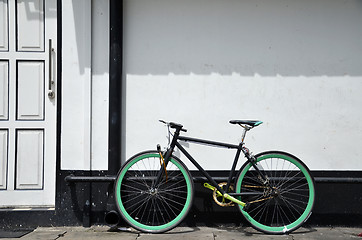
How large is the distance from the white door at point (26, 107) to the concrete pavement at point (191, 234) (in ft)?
1.58

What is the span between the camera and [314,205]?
15.2 feet

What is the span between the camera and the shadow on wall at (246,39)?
4871 mm

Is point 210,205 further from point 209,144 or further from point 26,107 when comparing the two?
point 26,107

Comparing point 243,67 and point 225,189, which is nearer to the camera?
point 225,189

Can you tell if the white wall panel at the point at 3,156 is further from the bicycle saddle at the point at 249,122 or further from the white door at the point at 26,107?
the bicycle saddle at the point at 249,122

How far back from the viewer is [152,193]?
180 inches

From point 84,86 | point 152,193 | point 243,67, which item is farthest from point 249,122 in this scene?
point 84,86

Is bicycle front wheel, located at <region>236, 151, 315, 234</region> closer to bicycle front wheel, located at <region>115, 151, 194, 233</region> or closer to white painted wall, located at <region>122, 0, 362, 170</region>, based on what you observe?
white painted wall, located at <region>122, 0, 362, 170</region>

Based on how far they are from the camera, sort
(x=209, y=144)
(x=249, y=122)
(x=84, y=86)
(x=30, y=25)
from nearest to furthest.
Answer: (x=249, y=122), (x=209, y=144), (x=84, y=86), (x=30, y=25)

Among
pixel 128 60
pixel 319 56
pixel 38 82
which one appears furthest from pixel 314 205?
pixel 38 82

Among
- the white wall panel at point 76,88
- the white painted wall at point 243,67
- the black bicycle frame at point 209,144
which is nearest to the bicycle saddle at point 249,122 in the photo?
the black bicycle frame at point 209,144

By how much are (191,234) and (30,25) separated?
2986 millimetres

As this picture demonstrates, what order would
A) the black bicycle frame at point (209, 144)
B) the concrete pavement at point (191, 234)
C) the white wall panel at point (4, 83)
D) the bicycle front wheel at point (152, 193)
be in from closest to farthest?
the concrete pavement at point (191, 234) < the black bicycle frame at point (209, 144) < the bicycle front wheel at point (152, 193) < the white wall panel at point (4, 83)

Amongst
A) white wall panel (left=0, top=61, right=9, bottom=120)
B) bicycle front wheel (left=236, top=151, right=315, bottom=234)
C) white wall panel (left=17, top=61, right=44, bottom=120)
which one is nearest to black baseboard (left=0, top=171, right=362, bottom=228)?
bicycle front wheel (left=236, top=151, right=315, bottom=234)
